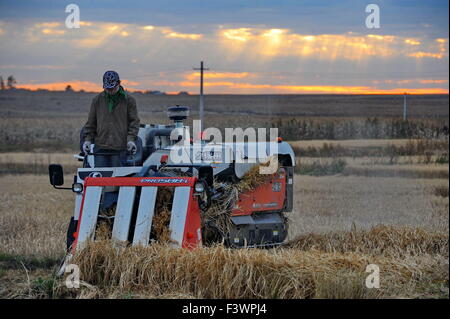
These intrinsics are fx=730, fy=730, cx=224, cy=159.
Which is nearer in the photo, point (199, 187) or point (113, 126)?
point (199, 187)

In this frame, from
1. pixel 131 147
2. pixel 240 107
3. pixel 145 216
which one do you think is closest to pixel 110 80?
pixel 131 147

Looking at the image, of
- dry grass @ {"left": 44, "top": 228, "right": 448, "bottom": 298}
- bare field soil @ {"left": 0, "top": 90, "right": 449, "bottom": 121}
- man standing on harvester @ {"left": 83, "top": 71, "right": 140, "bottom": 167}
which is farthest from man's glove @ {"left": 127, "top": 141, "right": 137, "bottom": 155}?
bare field soil @ {"left": 0, "top": 90, "right": 449, "bottom": 121}

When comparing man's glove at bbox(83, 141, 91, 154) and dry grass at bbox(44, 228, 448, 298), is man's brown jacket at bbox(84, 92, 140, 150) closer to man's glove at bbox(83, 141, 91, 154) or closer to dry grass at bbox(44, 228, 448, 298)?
man's glove at bbox(83, 141, 91, 154)

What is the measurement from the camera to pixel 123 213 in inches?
316

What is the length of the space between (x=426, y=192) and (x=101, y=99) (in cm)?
1351

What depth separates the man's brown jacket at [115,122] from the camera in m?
8.81

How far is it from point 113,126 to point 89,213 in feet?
3.99

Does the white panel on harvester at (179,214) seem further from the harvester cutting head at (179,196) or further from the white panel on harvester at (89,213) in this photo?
the white panel on harvester at (89,213)

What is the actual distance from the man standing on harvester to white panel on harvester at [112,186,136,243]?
0.86 metres

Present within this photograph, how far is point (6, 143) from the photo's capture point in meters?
39.0

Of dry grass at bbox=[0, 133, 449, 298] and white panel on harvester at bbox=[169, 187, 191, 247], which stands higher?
white panel on harvester at bbox=[169, 187, 191, 247]

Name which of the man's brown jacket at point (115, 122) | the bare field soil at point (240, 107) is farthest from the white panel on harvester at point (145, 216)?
the bare field soil at point (240, 107)

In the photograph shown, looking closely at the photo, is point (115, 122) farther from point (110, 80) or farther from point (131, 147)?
point (110, 80)

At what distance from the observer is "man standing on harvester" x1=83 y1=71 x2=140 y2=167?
880cm
